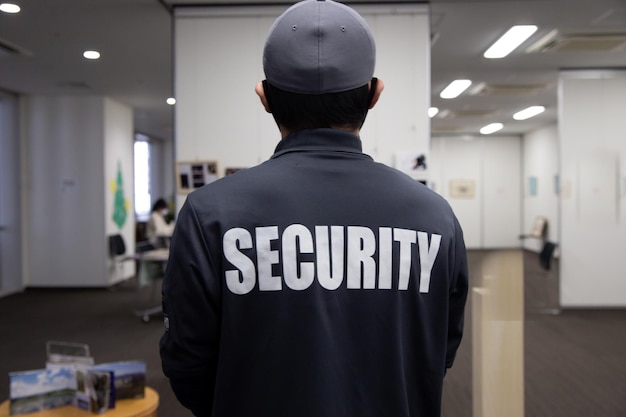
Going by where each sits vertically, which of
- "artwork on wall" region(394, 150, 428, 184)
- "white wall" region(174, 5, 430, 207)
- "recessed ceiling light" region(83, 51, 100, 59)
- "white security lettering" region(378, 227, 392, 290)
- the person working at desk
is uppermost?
"recessed ceiling light" region(83, 51, 100, 59)

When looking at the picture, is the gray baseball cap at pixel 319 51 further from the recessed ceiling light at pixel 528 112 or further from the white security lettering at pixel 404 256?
the recessed ceiling light at pixel 528 112

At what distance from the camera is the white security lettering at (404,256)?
0.93 metres

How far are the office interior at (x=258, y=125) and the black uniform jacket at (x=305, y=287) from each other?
36 cm

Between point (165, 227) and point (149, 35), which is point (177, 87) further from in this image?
point (165, 227)

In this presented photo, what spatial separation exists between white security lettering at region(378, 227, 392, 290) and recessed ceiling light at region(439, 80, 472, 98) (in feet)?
27.6

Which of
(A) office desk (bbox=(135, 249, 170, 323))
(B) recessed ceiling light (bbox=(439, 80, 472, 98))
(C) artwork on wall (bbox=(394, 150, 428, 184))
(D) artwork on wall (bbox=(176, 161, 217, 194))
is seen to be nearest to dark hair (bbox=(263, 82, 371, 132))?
(C) artwork on wall (bbox=(394, 150, 428, 184))

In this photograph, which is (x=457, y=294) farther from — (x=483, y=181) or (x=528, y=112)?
(x=483, y=181)

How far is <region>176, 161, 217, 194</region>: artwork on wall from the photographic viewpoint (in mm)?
5059

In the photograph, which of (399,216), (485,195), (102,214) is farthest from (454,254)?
(485,195)

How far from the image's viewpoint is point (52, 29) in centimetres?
589

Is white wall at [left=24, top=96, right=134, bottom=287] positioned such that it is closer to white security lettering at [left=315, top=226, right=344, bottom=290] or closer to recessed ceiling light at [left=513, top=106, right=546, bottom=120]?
recessed ceiling light at [left=513, top=106, right=546, bottom=120]

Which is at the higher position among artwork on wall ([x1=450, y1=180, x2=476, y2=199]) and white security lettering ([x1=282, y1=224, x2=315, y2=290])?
artwork on wall ([x1=450, y1=180, x2=476, y2=199])

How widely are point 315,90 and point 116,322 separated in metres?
6.94

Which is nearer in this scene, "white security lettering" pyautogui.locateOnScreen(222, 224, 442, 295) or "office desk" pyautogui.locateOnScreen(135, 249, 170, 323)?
"white security lettering" pyautogui.locateOnScreen(222, 224, 442, 295)
